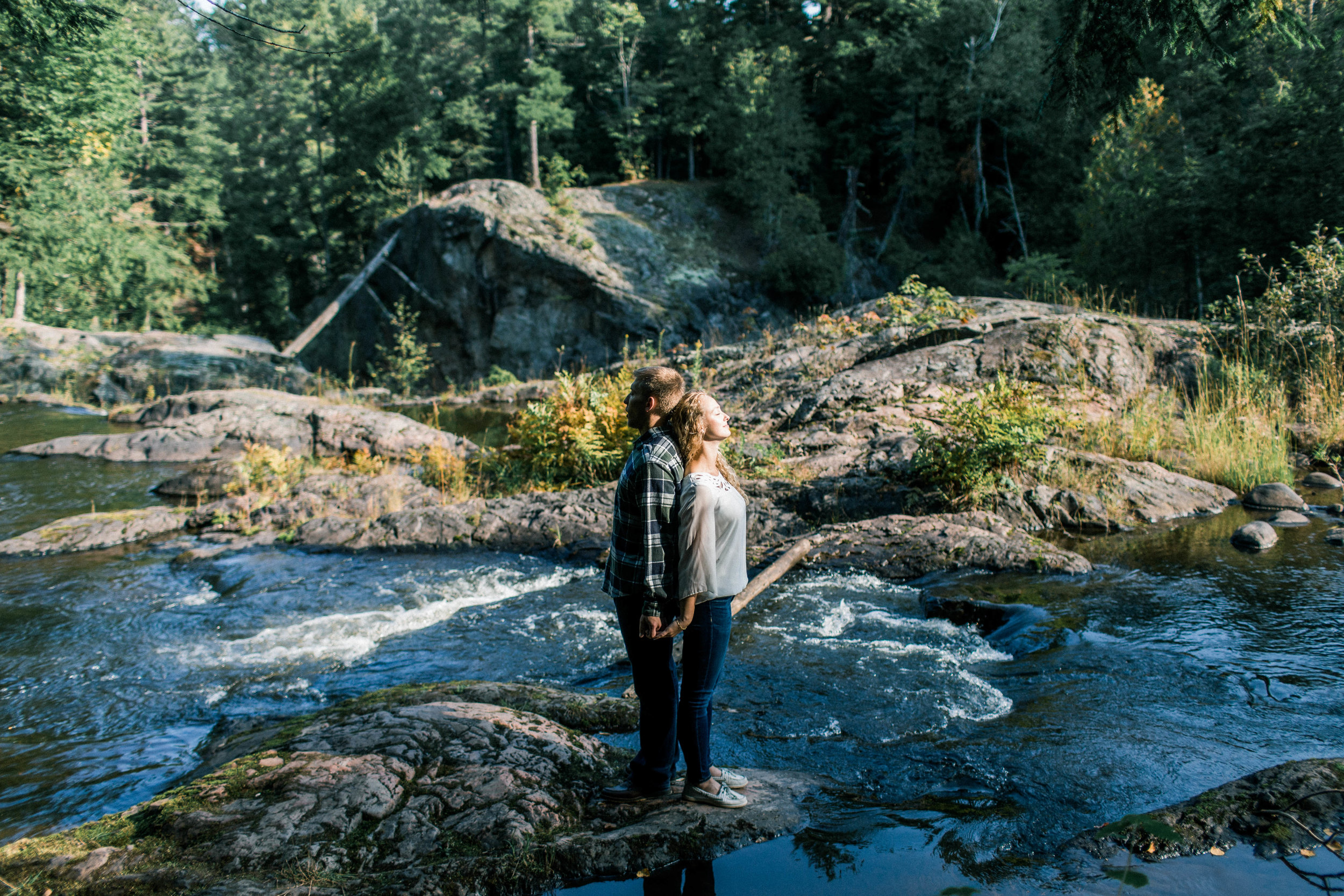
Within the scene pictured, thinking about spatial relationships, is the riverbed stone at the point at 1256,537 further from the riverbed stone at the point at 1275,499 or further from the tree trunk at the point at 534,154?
the tree trunk at the point at 534,154

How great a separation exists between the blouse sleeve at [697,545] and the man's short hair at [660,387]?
414mm

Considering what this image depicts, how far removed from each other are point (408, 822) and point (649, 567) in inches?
54.2

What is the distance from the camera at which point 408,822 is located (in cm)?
311

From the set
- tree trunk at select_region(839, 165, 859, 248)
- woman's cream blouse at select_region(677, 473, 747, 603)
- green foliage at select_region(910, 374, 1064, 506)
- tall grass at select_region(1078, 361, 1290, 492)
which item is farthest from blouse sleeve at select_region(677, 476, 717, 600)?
tree trunk at select_region(839, 165, 859, 248)

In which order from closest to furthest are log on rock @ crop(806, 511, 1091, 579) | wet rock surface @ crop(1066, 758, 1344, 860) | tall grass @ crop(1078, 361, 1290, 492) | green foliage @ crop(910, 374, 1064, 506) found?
wet rock surface @ crop(1066, 758, 1344, 860)
log on rock @ crop(806, 511, 1091, 579)
green foliage @ crop(910, 374, 1064, 506)
tall grass @ crop(1078, 361, 1290, 492)

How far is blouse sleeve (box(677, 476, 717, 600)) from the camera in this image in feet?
10.4

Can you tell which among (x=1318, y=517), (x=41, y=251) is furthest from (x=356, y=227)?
(x=1318, y=517)

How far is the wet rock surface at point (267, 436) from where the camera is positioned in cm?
1372

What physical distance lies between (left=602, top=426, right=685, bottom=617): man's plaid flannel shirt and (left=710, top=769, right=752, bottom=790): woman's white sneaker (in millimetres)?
859

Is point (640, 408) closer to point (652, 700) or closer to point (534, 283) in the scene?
point (652, 700)

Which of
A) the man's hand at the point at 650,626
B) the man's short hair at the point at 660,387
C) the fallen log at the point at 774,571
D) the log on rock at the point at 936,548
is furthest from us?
the log on rock at the point at 936,548

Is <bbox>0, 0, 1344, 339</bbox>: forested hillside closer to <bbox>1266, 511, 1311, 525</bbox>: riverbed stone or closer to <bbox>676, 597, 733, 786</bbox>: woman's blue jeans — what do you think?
<bbox>1266, 511, 1311, 525</bbox>: riverbed stone

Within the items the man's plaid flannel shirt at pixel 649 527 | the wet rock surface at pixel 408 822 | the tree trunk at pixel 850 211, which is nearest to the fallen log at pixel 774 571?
the wet rock surface at pixel 408 822

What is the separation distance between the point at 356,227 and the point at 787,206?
19.1m
